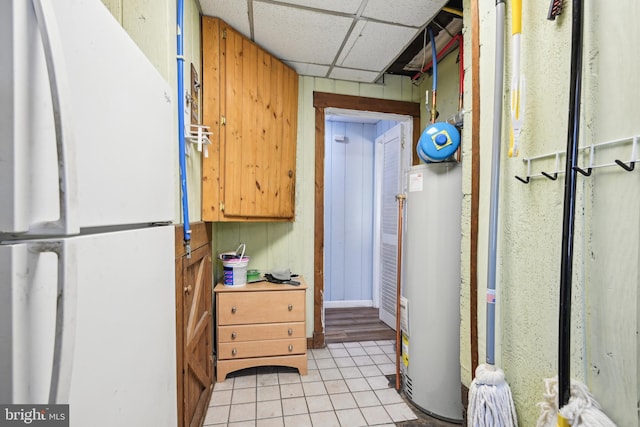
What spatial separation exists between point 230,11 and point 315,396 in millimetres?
2659

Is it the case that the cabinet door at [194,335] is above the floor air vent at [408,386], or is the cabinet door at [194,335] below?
above

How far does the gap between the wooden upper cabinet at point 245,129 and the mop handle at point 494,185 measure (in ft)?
5.29

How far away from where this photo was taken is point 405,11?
1791 millimetres

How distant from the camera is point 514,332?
1.02 m

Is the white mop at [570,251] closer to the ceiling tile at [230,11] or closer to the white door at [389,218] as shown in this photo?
the ceiling tile at [230,11]

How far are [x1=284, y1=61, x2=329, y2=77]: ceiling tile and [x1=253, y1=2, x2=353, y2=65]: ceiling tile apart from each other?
78mm

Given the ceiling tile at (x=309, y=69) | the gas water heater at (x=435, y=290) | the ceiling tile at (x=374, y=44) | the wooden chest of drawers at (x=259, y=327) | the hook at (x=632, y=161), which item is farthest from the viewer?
the ceiling tile at (x=309, y=69)

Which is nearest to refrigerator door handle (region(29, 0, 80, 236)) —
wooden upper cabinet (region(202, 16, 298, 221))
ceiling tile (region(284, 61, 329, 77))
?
wooden upper cabinet (region(202, 16, 298, 221))

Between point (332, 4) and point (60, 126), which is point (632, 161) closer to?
point (60, 126)

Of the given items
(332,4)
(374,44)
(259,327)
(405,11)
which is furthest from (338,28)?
(259,327)

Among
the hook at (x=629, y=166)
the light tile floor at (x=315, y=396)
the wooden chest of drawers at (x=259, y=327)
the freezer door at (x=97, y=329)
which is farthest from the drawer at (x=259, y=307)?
the hook at (x=629, y=166)

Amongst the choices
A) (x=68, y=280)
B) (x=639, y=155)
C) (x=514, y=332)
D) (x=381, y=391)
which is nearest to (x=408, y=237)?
(x=514, y=332)

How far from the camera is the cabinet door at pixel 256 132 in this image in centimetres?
204

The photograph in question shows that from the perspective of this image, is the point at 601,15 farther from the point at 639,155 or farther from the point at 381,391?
the point at 381,391
